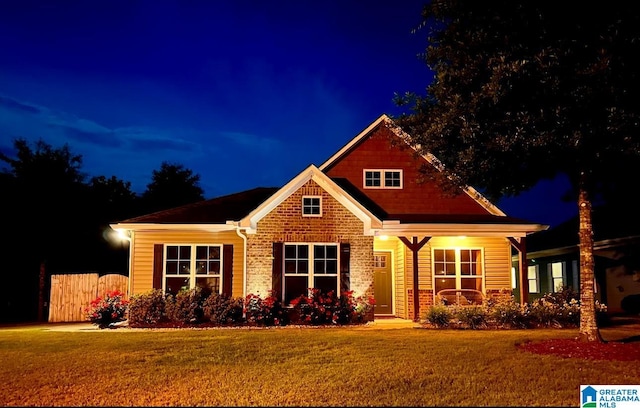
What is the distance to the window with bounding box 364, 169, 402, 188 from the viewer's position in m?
19.0

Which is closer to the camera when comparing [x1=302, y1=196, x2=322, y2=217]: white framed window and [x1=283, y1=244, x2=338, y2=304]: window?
[x1=283, y1=244, x2=338, y2=304]: window

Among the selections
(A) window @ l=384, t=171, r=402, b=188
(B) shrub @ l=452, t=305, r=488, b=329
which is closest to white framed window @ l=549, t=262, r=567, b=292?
(A) window @ l=384, t=171, r=402, b=188

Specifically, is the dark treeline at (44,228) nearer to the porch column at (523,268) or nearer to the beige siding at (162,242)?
the beige siding at (162,242)

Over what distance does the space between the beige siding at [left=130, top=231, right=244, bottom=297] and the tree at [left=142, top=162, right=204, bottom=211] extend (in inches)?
946

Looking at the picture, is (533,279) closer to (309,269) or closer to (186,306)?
(309,269)

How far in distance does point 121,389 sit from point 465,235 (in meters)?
12.1

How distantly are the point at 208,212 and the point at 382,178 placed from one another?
19.6 feet

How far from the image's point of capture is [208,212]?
1772 centimetres

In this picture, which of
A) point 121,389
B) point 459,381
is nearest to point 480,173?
point 459,381

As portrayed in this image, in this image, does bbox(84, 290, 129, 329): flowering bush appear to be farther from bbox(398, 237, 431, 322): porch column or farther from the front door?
bbox(398, 237, 431, 322): porch column

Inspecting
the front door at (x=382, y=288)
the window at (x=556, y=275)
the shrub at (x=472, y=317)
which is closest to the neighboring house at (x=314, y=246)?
the front door at (x=382, y=288)

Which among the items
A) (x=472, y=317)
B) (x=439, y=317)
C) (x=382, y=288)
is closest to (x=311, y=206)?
(x=382, y=288)

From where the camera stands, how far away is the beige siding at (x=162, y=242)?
16703 millimetres

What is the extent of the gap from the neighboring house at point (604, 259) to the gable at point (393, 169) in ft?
13.8
